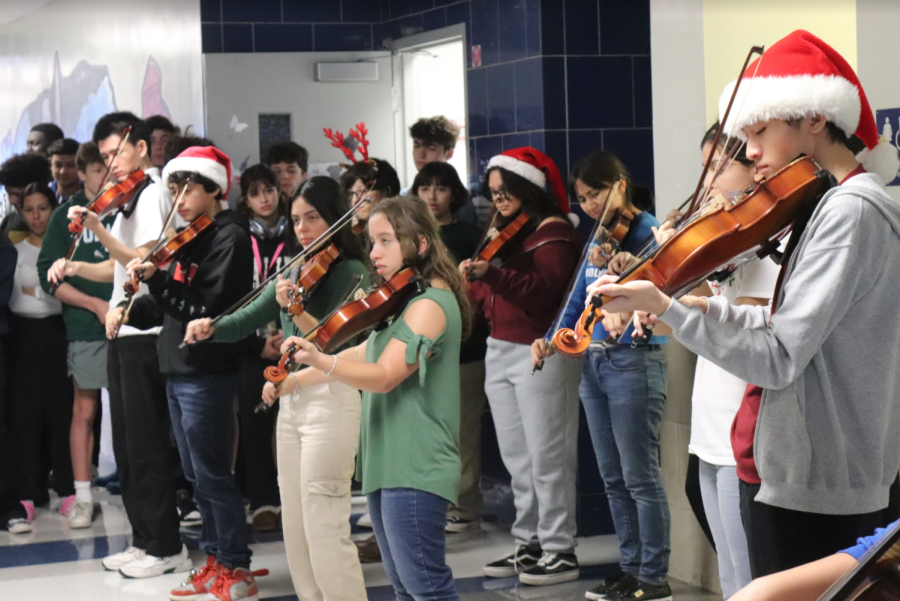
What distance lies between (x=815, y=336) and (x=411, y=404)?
1258mm

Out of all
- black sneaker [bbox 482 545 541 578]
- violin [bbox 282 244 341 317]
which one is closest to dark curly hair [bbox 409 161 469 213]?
violin [bbox 282 244 341 317]

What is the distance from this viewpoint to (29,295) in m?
5.43

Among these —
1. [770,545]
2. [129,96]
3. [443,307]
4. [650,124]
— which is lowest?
[770,545]

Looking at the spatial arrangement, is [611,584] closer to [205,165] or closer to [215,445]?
[215,445]

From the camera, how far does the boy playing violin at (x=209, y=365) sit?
3.93 m

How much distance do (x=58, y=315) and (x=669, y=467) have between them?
3.04 meters

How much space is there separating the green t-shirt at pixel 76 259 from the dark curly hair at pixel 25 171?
69 centimetres

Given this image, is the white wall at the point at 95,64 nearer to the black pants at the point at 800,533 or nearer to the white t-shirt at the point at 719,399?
the white t-shirt at the point at 719,399

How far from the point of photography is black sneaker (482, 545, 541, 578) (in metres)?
4.22

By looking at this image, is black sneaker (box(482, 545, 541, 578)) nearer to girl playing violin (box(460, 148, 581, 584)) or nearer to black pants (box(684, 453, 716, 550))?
girl playing violin (box(460, 148, 581, 584))

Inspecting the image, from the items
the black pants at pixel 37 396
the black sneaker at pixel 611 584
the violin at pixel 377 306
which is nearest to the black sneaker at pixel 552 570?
the black sneaker at pixel 611 584

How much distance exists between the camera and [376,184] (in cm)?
483

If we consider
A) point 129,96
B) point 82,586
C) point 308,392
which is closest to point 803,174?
point 308,392

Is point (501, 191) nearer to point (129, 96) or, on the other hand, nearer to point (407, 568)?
point (407, 568)
